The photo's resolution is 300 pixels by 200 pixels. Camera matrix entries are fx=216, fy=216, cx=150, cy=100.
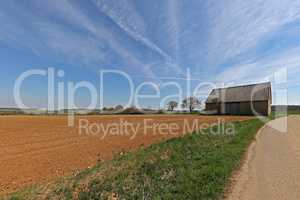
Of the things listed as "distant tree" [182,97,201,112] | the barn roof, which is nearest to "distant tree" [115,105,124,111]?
"distant tree" [182,97,201,112]

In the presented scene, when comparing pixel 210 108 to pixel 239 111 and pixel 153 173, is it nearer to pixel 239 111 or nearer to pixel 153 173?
pixel 239 111

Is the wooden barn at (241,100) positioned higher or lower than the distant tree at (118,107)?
higher

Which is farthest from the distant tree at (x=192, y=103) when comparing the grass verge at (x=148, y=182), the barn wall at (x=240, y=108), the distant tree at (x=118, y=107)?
the grass verge at (x=148, y=182)

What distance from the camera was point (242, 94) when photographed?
63.1 m

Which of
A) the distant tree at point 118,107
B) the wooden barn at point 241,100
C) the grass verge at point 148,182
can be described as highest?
the wooden barn at point 241,100

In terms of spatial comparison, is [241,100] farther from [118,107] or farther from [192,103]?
[118,107]

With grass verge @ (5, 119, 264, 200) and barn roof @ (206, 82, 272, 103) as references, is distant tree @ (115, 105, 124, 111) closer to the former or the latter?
barn roof @ (206, 82, 272, 103)

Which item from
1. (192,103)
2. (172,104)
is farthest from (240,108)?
(172,104)

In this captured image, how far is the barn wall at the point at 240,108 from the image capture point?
56.1 metres

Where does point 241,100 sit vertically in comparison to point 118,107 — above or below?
above

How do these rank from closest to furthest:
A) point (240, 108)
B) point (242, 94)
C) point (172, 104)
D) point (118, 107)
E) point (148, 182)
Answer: point (148, 182) < point (240, 108) < point (242, 94) < point (118, 107) < point (172, 104)

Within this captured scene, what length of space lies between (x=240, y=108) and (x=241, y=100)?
2.30 metres

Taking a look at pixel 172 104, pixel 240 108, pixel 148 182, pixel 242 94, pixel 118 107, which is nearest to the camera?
pixel 148 182

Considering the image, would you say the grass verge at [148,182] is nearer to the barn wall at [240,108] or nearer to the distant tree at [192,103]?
the barn wall at [240,108]
